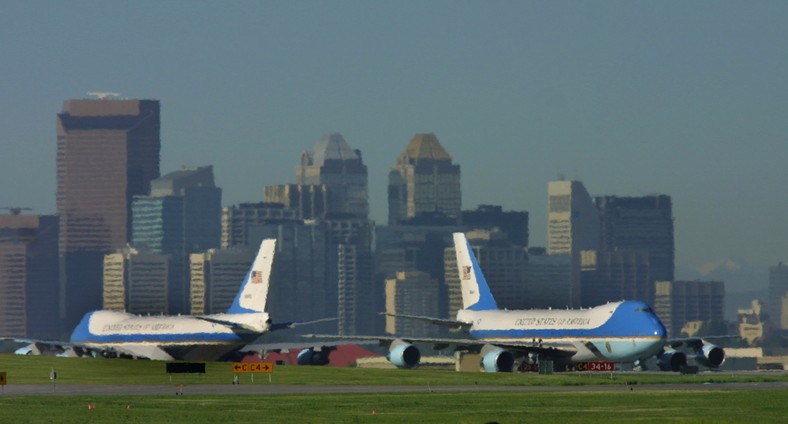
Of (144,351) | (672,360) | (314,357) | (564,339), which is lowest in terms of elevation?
(672,360)

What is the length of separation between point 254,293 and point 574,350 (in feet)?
113

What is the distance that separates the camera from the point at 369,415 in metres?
80.3

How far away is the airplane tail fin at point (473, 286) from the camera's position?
17025 cm

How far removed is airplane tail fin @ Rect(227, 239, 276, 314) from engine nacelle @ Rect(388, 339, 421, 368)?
1780 centimetres

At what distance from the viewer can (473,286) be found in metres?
174

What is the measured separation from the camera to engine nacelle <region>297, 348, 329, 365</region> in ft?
535

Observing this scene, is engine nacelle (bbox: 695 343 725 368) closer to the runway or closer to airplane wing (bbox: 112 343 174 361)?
the runway

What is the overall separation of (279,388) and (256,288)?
61.6 m

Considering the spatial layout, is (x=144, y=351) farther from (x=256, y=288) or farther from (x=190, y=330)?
(x=256, y=288)

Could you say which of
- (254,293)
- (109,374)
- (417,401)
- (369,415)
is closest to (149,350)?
(254,293)

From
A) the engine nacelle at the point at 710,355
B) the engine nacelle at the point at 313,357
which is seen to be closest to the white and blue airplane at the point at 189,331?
the engine nacelle at the point at 313,357

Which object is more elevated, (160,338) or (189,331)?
(189,331)

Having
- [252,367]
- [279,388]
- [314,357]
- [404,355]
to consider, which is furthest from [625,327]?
[279,388]

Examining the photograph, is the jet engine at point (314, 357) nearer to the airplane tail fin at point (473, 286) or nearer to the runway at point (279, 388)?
the airplane tail fin at point (473, 286)
